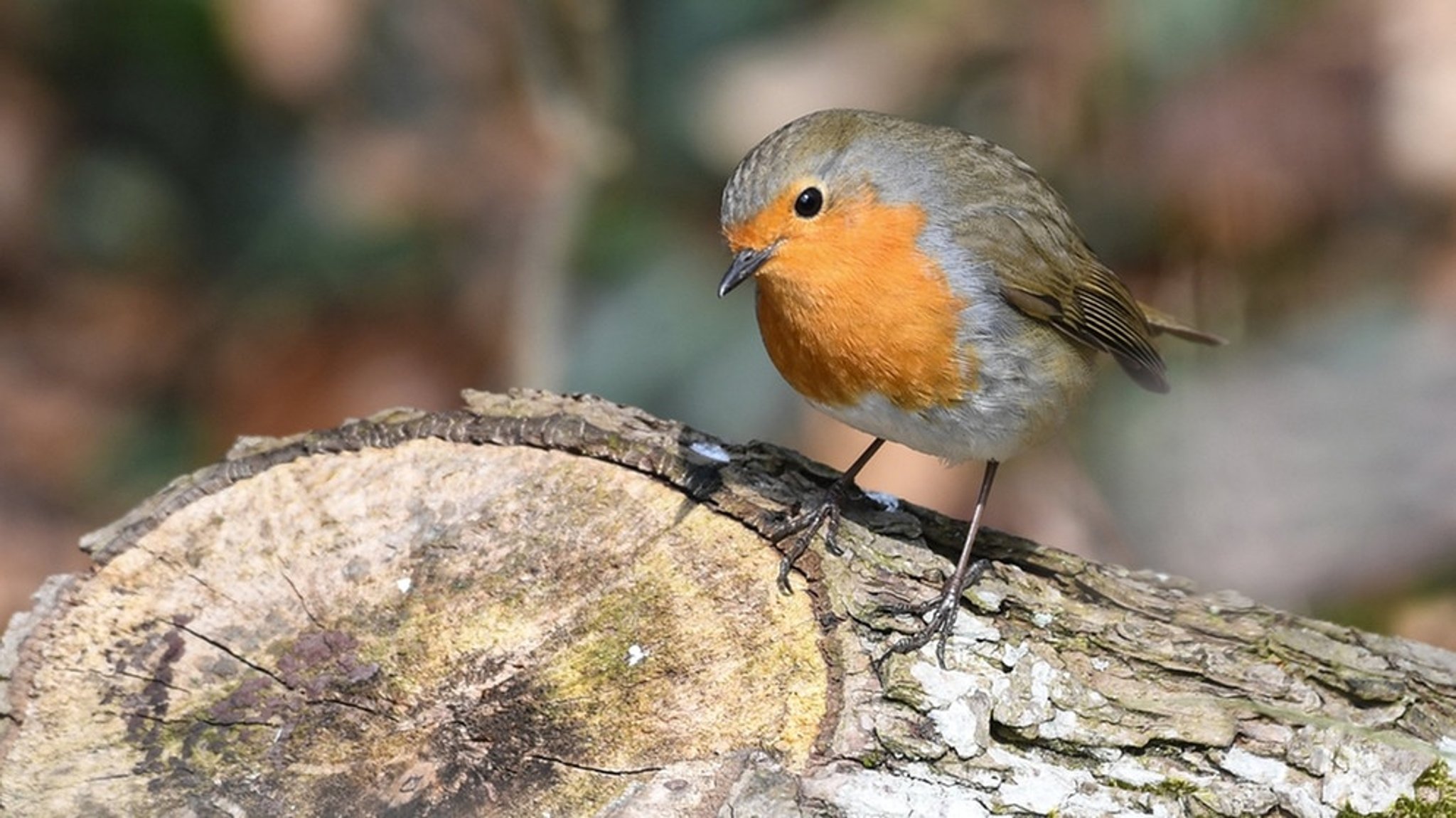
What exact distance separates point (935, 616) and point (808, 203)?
821 millimetres

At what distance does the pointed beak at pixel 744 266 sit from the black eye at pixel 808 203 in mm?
81

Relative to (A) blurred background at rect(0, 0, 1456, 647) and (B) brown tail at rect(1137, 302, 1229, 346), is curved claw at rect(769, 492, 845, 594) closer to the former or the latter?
(B) brown tail at rect(1137, 302, 1229, 346)

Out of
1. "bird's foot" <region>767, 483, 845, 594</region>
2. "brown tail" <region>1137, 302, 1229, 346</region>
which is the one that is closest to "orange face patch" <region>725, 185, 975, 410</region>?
"bird's foot" <region>767, 483, 845, 594</region>

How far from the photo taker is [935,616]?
259cm

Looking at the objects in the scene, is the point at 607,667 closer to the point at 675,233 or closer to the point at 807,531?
the point at 807,531

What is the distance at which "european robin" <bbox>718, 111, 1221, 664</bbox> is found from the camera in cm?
298

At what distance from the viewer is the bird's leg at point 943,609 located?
2529mm

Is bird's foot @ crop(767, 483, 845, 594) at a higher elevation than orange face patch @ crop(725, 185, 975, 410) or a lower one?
lower

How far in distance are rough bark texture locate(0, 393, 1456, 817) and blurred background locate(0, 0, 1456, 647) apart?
79.5 inches

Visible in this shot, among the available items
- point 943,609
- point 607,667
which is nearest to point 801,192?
point 943,609

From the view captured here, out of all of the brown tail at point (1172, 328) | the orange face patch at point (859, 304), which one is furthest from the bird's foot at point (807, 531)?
the brown tail at point (1172, 328)

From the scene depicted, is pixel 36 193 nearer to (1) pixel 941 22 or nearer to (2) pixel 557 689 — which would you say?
(1) pixel 941 22

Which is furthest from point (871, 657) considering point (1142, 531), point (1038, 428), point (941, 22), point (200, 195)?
point (200, 195)

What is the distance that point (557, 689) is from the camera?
251cm
